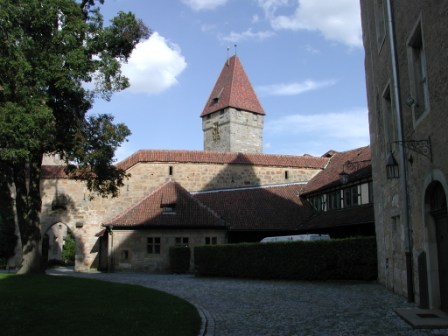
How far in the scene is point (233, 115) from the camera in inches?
2334

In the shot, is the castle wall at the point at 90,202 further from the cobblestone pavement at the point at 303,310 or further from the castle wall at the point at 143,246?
the cobblestone pavement at the point at 303,310

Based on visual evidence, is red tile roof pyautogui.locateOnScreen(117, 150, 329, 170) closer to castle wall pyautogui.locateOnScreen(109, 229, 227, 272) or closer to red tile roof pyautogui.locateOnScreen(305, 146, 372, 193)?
red tile roof pyautogui.locateOnScreen(305, 146, 372, 193)

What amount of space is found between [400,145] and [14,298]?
9.88 m

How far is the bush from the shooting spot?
27953 mm

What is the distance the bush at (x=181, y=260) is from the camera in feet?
91.7

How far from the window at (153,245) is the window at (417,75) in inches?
839

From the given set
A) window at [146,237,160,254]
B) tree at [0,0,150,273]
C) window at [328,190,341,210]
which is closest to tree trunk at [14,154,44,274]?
tree at [0,0,150,273]

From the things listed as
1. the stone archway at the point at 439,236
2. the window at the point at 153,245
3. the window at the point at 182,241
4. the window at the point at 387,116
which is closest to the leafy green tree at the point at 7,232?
the window at the point at 153,245

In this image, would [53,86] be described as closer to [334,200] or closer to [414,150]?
[414,150]

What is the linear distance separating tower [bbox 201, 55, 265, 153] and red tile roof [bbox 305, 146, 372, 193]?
24.1m

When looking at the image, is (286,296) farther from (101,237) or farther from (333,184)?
(101,237)

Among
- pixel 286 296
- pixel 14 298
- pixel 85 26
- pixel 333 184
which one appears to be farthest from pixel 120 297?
pixel 333 184

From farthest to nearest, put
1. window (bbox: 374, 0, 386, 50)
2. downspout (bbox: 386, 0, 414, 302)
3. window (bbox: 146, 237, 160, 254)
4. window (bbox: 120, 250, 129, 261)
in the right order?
window (bbox: 146, 237, 160, 254) → window (bbox: 120, 250, 129, 261) → window (bbox: 374, 0, 386, 50) → downspout (bbox: 386, 0, 414, 302)

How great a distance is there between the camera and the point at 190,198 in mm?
31594
